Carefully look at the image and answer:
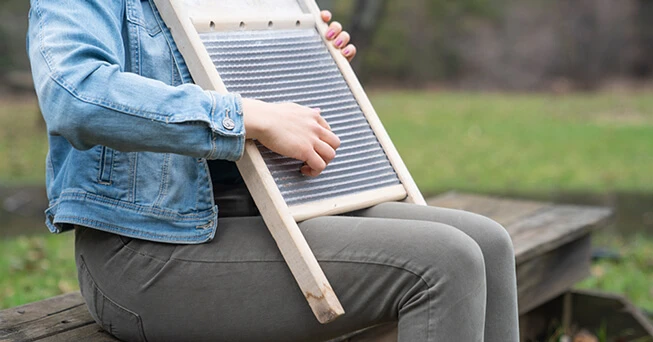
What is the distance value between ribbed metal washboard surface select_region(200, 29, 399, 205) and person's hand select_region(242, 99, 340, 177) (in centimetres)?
8

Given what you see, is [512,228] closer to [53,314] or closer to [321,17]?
[321,17]

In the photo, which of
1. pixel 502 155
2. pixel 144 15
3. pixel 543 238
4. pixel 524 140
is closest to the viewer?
pixel 144 15

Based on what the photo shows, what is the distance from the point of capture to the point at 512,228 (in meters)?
3.50

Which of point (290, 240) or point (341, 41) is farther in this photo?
point (341, 41)

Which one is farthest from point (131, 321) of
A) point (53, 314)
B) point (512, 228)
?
point (512, 228)

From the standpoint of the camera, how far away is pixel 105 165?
1.87 m

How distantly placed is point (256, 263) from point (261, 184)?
0.19m

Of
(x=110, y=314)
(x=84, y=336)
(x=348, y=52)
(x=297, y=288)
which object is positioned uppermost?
(x=348, y=52)

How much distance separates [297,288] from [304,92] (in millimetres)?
638

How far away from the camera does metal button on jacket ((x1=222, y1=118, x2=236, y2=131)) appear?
1731 millimetres

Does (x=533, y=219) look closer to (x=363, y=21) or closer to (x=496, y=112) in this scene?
(x=363, y=21)

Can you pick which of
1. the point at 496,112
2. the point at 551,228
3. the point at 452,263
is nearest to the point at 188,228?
the point at 452,263

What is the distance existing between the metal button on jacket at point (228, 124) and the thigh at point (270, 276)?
0.97ft

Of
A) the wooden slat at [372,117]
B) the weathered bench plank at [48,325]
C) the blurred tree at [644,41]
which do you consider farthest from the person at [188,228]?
the blurred tree at [644,41]
